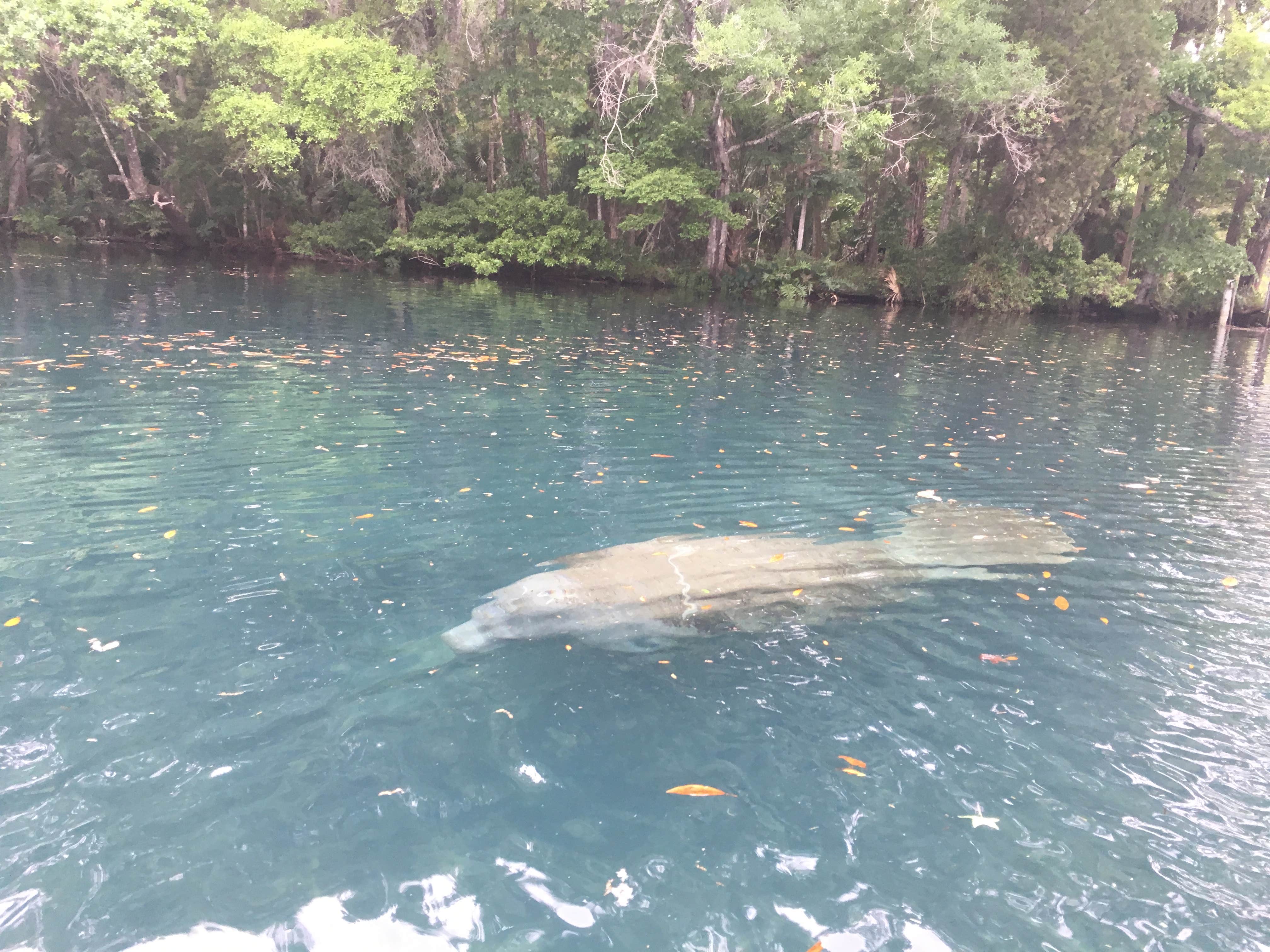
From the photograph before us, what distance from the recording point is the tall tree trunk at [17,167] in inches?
1199

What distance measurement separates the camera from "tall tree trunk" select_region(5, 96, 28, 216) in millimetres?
30453

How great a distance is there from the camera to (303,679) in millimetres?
3971

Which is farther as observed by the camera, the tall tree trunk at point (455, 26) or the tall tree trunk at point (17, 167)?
the tall tree trunk at point (17, 167)

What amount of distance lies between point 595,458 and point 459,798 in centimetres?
477

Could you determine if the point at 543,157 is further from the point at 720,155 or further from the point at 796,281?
the point at 796,281

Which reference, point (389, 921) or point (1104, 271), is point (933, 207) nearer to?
point (1104, 271)

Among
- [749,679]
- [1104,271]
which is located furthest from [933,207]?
[749,679]

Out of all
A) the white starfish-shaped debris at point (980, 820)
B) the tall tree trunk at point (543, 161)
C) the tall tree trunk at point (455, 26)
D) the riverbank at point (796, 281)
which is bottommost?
the white starfish-shaped debris at point (980, 820)

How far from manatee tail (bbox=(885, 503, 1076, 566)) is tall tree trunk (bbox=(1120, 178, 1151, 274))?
2709cm

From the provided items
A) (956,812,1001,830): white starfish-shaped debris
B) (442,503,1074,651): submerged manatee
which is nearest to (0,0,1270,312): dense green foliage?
(442,503,1074,651): submerged manatee

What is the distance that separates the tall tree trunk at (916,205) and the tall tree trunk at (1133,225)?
7.03 m

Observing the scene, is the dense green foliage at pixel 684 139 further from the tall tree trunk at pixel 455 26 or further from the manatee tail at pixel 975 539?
the manatee tail at pixel 975 539

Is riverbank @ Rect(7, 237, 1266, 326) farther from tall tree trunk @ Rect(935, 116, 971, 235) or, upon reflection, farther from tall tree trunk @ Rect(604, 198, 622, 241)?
tall tree trunk @ Rect(935, 116, 971, 235)

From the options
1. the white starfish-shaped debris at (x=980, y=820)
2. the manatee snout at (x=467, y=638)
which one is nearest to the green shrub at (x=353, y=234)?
the manatee snout at (x=467, y=638)
